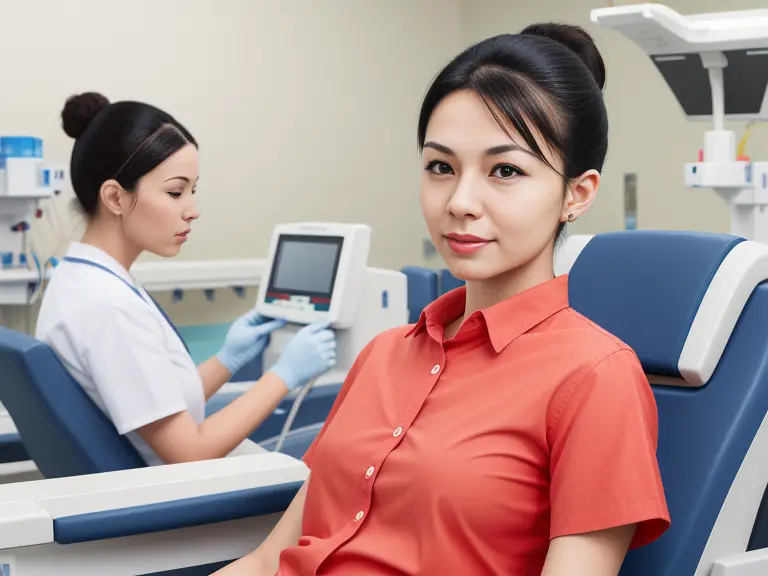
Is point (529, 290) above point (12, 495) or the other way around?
above

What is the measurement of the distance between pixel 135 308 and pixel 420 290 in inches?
54.6

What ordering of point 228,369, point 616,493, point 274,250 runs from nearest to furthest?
point 616,493, point 228,369, point 274,250

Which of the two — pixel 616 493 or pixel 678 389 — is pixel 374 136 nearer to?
pixel 678 389

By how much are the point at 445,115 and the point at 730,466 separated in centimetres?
51

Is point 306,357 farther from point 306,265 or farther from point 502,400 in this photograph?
point 502,400

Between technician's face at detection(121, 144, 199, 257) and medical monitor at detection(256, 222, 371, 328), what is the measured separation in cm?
42

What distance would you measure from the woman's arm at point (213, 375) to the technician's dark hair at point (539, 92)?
115 cm

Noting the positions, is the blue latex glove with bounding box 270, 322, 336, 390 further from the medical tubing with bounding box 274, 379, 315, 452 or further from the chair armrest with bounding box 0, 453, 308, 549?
the chair armrest with bounding box 0, 453, 308, 549

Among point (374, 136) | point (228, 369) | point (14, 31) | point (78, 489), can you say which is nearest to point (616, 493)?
point (78, 489)

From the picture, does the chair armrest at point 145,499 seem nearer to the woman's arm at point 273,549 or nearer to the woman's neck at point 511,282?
the woman's arm at point 273,549

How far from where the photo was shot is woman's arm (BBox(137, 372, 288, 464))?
1.62 meters

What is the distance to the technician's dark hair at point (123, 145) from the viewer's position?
1.74 m

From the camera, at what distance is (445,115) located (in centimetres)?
108

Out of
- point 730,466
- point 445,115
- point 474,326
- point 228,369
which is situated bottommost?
point 228,369
